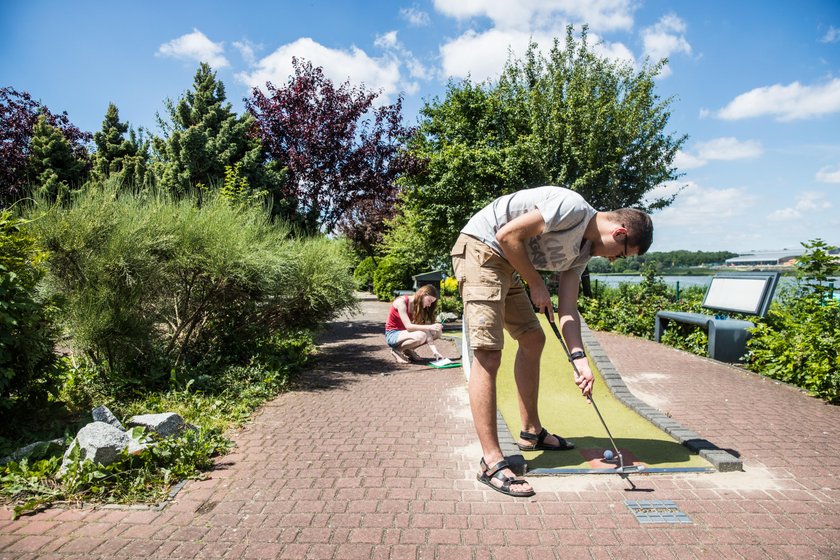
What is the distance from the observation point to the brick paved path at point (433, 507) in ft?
8.52

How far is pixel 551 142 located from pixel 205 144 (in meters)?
9.98

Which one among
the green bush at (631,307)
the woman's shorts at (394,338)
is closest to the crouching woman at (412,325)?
the woman's shorts at (394,338)

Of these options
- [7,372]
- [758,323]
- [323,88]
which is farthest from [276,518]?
[323,88]

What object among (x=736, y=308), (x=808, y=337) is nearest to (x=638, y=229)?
(x=808, y=337)

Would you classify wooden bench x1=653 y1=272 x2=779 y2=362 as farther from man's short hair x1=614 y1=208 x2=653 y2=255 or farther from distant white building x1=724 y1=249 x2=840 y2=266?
man's short hair x1=614 y1=208 x2=653 y2=255

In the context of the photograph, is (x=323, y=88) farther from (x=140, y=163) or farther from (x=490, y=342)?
(x=490, y=342)

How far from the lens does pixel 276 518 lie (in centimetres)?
294

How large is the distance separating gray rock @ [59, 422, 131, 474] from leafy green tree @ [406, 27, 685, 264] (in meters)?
13.6

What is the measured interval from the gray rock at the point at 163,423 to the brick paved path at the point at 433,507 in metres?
0.48

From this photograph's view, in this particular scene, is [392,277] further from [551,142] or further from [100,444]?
[100,444]

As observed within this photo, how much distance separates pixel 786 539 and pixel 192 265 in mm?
5486

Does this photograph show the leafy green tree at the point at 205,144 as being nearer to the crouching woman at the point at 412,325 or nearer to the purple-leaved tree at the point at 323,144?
the purple-leaved tree at the point at 323,144

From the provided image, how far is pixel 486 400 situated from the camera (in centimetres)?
321

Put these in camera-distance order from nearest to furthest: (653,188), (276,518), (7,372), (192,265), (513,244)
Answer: (276,518) < (513,244) < (7,372) < (192,265) < (653,188)
